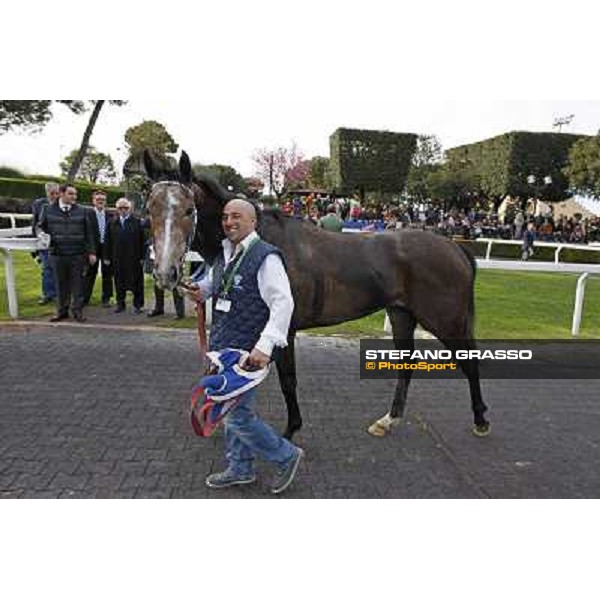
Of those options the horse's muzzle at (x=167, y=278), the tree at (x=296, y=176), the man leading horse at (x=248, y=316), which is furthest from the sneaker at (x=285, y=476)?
the tree at (x=296, y=176)

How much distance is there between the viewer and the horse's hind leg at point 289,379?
11.5 feet

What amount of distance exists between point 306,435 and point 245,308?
4.74 feet

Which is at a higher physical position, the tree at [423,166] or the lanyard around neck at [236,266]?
the tree at [423,166]

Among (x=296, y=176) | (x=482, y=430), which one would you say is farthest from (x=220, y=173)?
(x=296, y=176)

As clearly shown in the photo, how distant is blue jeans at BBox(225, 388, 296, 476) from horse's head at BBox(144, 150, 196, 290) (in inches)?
30.5

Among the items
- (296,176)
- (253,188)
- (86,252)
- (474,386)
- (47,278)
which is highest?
(296,176)

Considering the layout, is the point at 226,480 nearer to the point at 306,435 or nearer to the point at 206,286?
the point at 306,435

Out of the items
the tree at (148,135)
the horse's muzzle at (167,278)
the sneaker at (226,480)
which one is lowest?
the sneaker at (226,480)

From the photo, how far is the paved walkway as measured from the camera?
10.0 ft

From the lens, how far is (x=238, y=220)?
8.85 ft

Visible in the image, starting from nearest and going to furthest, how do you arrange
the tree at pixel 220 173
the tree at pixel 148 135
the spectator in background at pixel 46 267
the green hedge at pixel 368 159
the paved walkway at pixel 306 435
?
the paved walkway at pixel 306 435
the tree at pixel 220 173
the spectator in background at pixel 46 267
the tree at pixel 148 135
the green hedge at pixel 368 159

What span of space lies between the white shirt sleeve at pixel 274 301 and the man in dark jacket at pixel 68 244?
480 centimetres

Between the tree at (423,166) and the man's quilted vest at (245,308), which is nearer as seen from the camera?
the man's quilted vest at (245,308)

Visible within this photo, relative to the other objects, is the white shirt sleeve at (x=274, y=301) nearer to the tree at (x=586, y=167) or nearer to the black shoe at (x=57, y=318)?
the black shoe at (x=57, y=318)
